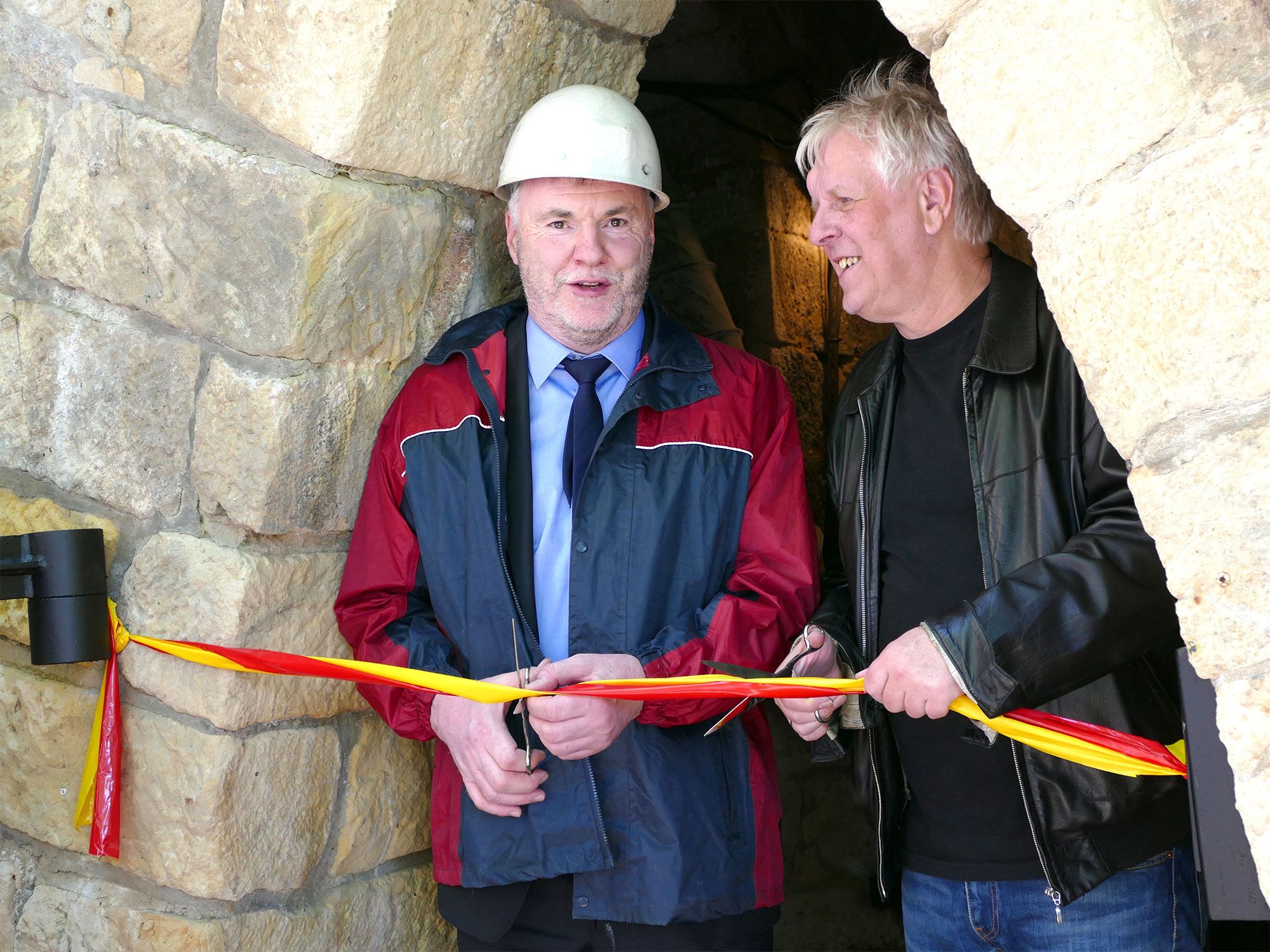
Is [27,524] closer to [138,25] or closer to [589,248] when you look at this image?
[138,25]

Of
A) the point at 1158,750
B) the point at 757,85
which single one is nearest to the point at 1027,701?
the point at 1158,750

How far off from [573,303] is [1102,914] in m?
1.49

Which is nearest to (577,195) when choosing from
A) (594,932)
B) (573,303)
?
(573,303)

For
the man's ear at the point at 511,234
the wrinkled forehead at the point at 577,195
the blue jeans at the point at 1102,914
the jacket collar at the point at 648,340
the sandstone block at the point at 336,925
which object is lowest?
the sandstone block at the point at 336,925

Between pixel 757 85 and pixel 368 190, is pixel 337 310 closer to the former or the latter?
pixel 368 190

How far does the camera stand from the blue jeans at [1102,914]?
6.63ft

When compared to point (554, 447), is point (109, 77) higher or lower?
higher

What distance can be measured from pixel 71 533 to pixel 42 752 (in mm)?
515

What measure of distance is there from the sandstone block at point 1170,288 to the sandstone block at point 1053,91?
0.16ft

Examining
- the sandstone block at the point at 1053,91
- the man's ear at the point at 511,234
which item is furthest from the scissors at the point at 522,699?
the sandstone block at the point at 1053,91

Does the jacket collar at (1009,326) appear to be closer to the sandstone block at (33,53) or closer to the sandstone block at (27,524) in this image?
the sandstone block at (27,524)

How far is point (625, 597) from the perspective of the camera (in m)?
2.29

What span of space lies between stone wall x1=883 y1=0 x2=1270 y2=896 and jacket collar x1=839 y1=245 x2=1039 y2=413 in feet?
1.44

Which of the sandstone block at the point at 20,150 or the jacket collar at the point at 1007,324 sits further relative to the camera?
the sandstone block at the point at 20,150
